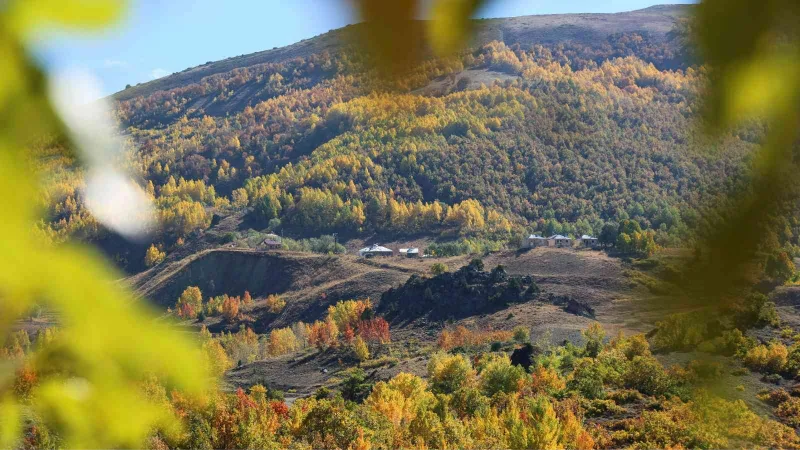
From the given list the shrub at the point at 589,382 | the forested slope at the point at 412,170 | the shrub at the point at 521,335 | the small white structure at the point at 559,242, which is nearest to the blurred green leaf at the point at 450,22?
the shrub at the point at 589,382

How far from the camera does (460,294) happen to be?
4856 cm

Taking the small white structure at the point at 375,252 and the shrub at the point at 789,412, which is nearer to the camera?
the shrub at the point at 789,412

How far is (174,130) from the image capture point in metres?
121

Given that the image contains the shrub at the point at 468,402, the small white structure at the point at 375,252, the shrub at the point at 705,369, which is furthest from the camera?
the small white structure at the point at 375,252

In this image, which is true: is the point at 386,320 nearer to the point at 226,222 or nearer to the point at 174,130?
the point at 226,222

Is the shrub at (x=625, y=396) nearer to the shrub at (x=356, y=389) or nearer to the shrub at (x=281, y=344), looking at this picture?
the shrub at (x=356, y=389)

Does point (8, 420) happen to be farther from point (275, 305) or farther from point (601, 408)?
point (275, 305)

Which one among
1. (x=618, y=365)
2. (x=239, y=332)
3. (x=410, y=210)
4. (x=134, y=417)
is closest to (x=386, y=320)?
(x=239, y=332)

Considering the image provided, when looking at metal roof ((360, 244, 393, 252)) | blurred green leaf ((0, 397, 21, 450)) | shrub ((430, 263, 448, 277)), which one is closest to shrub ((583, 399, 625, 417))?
blurred green leaf ((0, 397, 21, 450))

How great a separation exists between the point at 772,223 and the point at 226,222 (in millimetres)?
90966

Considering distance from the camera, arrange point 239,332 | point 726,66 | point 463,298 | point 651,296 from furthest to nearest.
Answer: point 239,332 < point 463,298 < point 651,296 < point 726,66

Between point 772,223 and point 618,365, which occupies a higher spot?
point 772,223

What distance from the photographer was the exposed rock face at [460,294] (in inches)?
1876

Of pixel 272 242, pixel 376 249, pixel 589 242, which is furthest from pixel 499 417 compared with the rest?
pixel 272 242
